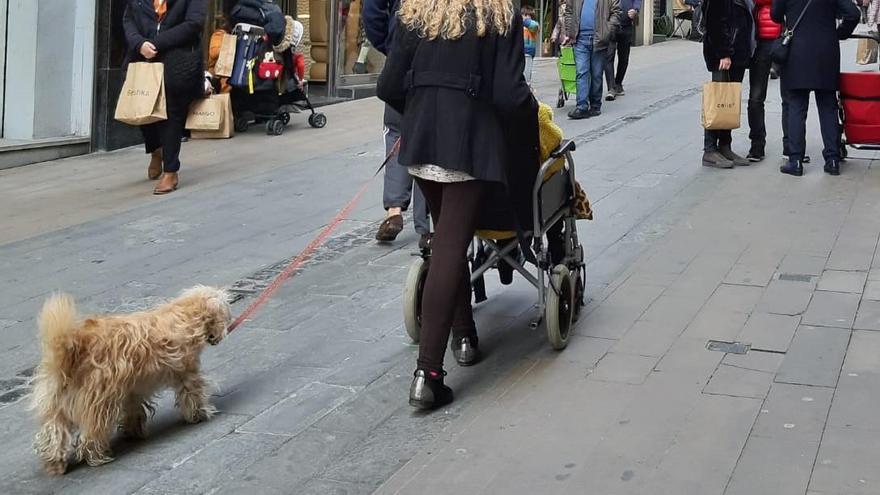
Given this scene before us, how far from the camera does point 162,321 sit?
16.4 ft

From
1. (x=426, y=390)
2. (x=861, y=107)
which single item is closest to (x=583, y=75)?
(x=861, y=107)

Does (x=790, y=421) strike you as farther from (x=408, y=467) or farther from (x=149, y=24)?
(x=149, y=24)

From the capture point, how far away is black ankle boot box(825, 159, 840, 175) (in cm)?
1086

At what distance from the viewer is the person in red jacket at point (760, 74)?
11.5 meters

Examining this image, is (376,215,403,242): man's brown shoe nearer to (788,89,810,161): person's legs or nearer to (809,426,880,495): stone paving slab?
(788,89,810,161): person's legs

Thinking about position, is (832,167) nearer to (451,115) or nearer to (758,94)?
(758,94)

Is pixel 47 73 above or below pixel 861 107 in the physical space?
above

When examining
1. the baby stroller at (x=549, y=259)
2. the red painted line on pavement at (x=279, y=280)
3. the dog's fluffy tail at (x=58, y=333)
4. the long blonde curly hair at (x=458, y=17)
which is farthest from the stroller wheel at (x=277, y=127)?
the dog's fluffy tail at (x=58, y=333)

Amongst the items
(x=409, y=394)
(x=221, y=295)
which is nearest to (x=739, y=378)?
(x=409, y=394)

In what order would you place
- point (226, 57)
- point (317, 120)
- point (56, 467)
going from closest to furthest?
point (56, 467) → point (226, 57) → point (317, 120)

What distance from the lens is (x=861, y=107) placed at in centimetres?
1072

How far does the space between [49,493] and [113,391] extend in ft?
1.43

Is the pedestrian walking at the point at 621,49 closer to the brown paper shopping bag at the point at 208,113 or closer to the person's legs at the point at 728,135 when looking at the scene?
the person's legs at the point at 728,135

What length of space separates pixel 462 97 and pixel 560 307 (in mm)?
1246
